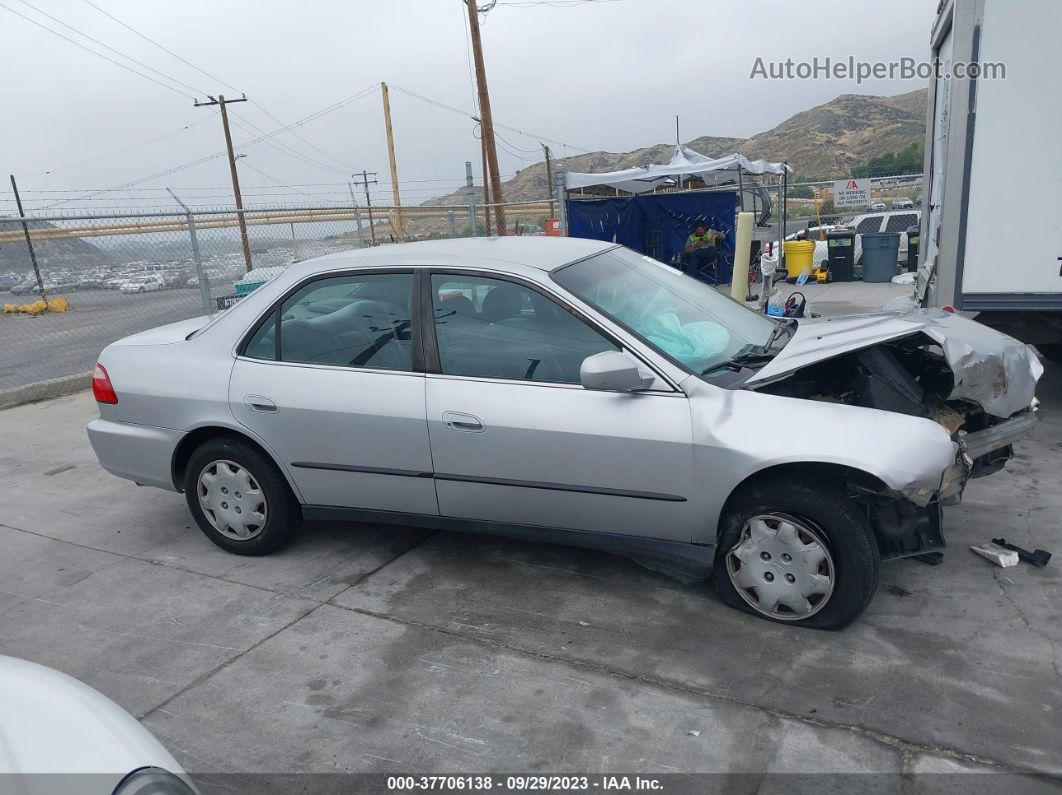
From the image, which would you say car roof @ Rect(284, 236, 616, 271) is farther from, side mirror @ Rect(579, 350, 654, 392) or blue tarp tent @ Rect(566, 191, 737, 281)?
blue tarp tent @ Rect(566, 191, 737, 281)

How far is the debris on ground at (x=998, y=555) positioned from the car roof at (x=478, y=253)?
244 centimetres

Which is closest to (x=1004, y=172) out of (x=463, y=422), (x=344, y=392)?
(x=463, y=422)

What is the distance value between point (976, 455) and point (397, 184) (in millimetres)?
32268

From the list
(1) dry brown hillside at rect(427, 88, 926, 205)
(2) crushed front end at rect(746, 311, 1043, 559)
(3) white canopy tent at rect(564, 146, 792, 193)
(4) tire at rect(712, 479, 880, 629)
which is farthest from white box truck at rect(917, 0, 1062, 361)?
(1) dry brown hillside at rect(427, 88, 926, 205)

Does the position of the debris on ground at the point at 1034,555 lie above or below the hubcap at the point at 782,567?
below

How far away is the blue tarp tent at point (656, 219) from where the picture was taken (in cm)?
1670

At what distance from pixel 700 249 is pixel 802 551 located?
42.8 ft

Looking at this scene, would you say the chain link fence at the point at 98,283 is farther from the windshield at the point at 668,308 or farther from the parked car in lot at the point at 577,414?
the windshield at the point at 668,308

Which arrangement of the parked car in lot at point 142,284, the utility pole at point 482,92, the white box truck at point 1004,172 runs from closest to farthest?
the white box truck at point 1004,172, the parked car in lot at point 142,284, the utility pole at point 482,92

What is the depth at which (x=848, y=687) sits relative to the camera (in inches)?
121

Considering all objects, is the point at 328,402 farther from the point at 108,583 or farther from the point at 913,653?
the point at 913,653

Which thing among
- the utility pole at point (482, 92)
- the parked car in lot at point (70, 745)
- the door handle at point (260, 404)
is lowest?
the parked car in lot at point (70, 745)

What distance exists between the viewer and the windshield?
12.2 feet

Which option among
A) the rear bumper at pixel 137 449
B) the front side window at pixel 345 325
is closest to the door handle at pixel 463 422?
the front side window at pixel 345 325
